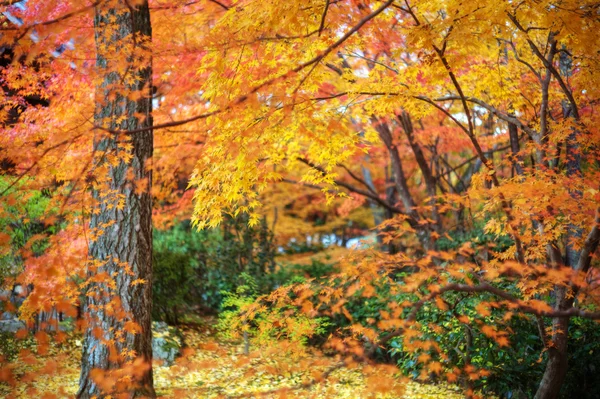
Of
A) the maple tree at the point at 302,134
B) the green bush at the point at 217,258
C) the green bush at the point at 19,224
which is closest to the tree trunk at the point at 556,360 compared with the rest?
the maple tree at the point at 302,134

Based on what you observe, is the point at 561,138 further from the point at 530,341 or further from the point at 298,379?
the point at 298,379

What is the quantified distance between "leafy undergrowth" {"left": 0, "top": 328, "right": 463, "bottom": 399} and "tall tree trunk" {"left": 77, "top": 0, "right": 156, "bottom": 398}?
1.14m

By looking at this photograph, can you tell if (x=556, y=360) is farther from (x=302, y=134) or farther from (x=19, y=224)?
(x=19, y=224)

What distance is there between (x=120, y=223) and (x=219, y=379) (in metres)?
2.94

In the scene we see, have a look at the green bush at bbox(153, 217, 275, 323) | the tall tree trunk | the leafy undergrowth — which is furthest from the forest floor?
the green bush at bbox(153, 217, 275, 323)

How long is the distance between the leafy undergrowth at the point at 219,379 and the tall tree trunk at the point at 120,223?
114 centimetres

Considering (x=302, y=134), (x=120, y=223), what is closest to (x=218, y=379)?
(x=120, y=223)

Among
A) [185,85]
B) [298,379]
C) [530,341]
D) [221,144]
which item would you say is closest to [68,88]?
[185,85]

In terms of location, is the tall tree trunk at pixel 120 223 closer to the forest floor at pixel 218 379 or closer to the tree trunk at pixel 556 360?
the forest floor at pixel 218 379

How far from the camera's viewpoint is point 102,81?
16.9 feet

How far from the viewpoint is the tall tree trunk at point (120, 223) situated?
15.4 feet

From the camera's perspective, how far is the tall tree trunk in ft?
15.4

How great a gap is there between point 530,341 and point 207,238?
6.26 m

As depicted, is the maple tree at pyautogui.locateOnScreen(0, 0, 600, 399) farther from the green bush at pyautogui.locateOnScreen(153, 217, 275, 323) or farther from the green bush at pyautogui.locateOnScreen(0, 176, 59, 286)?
the green bush at pyautogui.locateOnScreen(153, 217, 275, 323)
